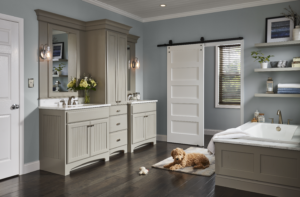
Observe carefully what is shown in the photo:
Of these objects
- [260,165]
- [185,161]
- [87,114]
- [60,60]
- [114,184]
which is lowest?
[114,184]

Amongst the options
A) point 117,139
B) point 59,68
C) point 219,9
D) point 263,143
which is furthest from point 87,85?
point 219,9

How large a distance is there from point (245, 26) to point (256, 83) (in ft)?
3.40

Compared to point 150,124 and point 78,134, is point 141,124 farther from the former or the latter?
point 78,134

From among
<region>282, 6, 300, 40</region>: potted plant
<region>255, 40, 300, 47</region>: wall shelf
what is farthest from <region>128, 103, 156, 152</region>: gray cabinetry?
<region>282, 6, 300, 40</region>: potted plant

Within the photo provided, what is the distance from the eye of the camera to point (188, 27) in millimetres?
5270

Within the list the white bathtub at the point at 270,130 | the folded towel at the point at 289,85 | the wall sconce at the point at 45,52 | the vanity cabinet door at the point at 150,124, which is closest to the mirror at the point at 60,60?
the wall sconce at the point at 45,52

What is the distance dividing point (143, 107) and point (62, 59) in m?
1.72

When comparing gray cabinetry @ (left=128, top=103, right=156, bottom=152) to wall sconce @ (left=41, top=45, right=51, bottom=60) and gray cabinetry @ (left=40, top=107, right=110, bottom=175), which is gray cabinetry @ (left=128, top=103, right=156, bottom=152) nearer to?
gray cabinetry @ (left=40, top=107, right=110, bottom=175)

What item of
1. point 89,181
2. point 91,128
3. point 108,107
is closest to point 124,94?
point 108,107

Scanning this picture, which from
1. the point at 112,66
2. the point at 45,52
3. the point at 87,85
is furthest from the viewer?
the point at 112,66

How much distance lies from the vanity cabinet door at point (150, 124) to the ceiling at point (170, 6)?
2002mm

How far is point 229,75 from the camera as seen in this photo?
630 cm

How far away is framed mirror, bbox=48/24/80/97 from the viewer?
376cm

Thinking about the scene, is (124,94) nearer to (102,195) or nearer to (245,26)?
(102,195)
